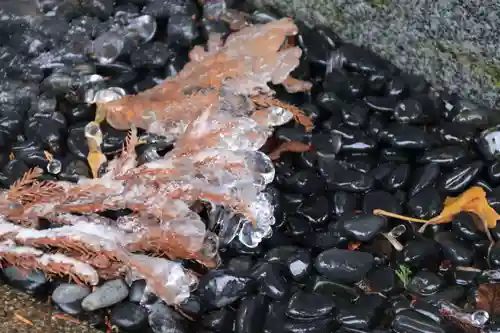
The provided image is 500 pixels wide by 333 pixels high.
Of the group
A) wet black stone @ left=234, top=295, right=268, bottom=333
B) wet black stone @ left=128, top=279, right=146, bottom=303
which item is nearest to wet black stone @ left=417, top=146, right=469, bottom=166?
wet black stone @ left=234, top=295, right=268, bottom=333

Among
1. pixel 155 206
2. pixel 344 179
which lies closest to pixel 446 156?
pixel 344 179

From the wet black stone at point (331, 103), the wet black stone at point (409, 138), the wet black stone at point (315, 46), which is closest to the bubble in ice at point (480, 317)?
the wet black stone at point (409, 138)

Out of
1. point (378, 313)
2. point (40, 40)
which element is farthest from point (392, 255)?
point (40, 40)

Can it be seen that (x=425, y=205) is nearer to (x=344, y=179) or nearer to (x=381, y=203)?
(x=381, y=203)

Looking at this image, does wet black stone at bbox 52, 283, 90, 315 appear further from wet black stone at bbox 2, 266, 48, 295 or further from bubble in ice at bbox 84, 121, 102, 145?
bubble in ice at bbox 84, 121, 102, 145

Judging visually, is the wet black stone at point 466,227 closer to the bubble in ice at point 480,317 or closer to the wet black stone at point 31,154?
the bubble in ice at point 480,317

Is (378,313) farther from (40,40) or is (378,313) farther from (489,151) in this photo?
(40,40)
